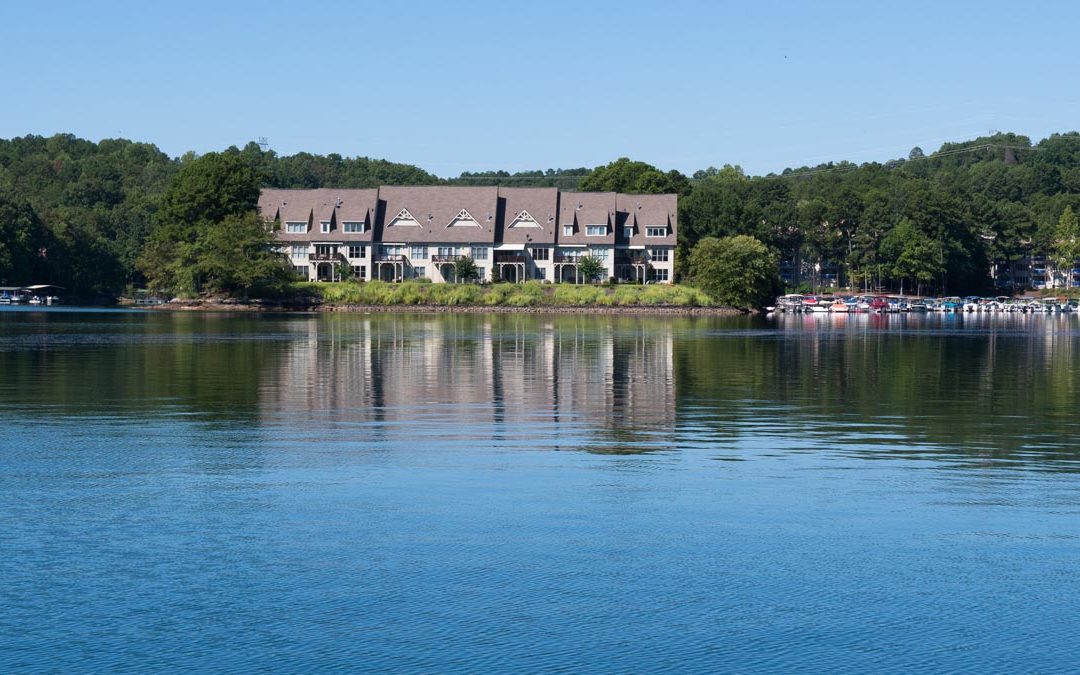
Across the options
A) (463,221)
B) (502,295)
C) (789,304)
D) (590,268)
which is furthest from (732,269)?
(463,221)

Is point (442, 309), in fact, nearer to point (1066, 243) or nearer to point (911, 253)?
point (911, 253)

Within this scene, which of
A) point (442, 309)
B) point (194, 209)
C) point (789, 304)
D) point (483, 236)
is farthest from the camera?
point (483, 236)

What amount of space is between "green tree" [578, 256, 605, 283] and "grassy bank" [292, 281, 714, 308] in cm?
450

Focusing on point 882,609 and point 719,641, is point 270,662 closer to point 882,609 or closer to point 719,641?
point 719,641

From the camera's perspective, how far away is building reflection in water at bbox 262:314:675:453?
22.6 metres

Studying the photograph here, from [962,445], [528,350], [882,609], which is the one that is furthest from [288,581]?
[528,350]

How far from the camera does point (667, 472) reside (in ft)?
57.4

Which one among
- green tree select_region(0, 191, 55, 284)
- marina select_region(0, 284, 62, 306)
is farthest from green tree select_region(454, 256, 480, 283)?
green tree select_region(0, 191, 55, 284)

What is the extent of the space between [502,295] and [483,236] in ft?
35.6

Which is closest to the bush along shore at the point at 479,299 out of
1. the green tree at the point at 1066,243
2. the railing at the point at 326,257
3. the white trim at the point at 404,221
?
the railing at the point at 326,257

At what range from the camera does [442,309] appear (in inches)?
3910

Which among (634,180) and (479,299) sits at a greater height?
(634,180)

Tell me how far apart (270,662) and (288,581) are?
2100mm

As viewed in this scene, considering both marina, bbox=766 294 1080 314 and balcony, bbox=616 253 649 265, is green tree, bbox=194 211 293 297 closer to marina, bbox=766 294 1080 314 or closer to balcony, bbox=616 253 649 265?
balcony, bbox=616 253 649 265
